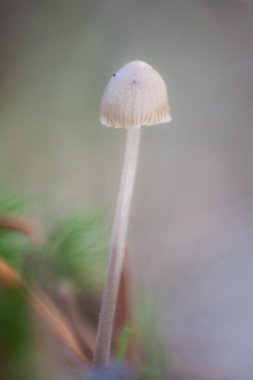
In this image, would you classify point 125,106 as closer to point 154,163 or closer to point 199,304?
point 199,304

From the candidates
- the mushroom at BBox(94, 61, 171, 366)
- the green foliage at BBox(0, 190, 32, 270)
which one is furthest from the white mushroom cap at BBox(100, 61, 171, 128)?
the green foliage at BBox(0, 190, 32, 270)

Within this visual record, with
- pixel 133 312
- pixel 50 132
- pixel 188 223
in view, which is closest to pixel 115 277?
pixel 133 312

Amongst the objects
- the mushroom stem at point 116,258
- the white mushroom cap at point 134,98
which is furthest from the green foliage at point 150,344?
the white mushroom cap at point 134,98

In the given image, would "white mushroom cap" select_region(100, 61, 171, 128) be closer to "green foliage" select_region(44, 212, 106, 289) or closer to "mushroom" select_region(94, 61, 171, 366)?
"mushroom" select_region(94, 61, 171, 366)

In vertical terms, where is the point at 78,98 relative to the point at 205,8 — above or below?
below

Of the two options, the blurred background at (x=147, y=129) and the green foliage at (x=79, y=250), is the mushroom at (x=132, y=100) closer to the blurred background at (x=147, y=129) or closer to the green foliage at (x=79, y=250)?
the green foliage at (x=79, y=250)

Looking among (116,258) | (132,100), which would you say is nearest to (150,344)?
(116,258)

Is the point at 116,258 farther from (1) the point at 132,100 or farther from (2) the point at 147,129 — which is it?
(2) the point at 147,129
